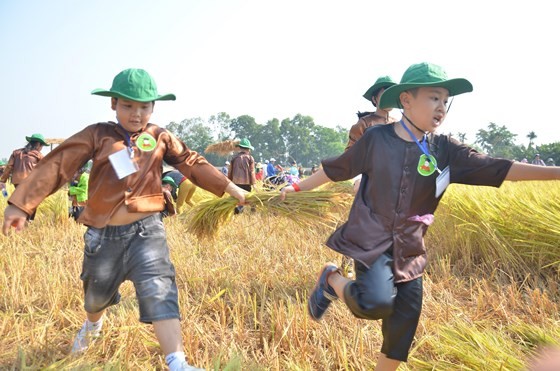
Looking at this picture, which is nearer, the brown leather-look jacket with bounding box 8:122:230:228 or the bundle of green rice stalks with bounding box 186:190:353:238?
the brown leather-look jacket with bounding box 8:122:230:228

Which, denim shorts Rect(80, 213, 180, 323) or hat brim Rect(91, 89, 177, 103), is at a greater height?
hat brim Rect(91, 89, 177, 103)

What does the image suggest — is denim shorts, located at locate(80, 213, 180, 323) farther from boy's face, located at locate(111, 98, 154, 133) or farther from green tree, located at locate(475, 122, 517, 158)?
green tree, located at locate(475, 122, 517, 158)

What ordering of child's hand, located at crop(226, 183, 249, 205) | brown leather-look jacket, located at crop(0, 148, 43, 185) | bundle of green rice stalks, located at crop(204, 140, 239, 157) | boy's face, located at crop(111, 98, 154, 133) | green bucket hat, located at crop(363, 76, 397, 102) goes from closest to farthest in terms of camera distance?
boy's face, located at crop(111, 98, 154, 133)
child's hand, located at crop(226, 183, 249, 205)
green bucket hat, located at crop(363, 76, 397, 102)
brown leather-look jacket, located at crop(0, 148, 43, 185)
bundle of green rice stalks, located at crop(204, 140, 239, 157)

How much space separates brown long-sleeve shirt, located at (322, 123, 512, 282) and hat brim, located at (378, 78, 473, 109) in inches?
6.6

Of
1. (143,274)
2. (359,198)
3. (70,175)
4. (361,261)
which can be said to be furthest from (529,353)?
(70,175)

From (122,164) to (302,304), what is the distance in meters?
1.43

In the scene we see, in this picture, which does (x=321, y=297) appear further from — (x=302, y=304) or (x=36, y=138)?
(x=36, y=138)

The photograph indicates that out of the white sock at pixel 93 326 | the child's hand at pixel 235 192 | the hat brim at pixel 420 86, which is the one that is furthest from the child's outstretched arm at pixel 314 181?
the white sock at pixel 93 326

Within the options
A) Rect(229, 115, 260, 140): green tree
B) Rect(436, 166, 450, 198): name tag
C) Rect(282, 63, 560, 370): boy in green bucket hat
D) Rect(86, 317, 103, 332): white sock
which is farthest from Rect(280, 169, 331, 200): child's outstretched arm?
Rect(229, 115, 260, 140): green tree

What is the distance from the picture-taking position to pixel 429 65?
7.37ft

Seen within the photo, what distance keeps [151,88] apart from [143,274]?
3.24 feet

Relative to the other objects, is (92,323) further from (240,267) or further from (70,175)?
(240,267)

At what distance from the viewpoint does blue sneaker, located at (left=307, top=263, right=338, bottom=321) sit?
8.51 feet

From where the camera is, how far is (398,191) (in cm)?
222
